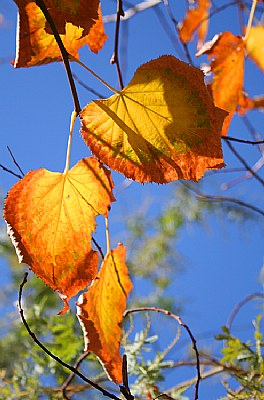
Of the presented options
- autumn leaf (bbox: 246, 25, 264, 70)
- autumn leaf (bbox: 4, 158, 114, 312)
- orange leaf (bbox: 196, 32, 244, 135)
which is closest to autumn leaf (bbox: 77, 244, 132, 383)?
autumn leaf (bbox: 4, 158, 114, 312)

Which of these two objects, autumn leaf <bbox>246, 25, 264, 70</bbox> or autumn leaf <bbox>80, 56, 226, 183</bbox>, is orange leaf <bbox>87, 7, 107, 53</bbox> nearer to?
autumn leaf <bbox>80, 56, 226, 183</bbox>

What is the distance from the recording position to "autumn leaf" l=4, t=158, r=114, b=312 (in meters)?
0.24

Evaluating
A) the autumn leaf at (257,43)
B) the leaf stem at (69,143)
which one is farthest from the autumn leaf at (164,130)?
the autumn leaf at (257,43)

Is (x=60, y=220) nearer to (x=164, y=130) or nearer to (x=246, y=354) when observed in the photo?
(x=164, y=130)

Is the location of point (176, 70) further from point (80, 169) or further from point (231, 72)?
point (231, 72)

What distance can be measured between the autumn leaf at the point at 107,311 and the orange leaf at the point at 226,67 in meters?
0.14

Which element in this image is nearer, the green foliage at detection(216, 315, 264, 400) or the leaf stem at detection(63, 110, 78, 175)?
the leaf stem at detection(63, 110, 78, 175)

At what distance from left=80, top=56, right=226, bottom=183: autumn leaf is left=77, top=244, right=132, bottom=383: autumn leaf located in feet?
0.24

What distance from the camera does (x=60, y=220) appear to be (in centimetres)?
25

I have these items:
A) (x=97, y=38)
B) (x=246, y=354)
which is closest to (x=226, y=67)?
(x=97, y=38)

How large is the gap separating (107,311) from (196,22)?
1.36 ft

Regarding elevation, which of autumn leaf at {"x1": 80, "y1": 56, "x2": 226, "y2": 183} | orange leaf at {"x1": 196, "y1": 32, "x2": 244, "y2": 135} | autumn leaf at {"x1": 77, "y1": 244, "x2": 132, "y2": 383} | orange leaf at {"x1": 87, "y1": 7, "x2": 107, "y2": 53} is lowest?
autumn leaf at {"x1": 77, "y1": 244, "x2": 132, "y2": 383}

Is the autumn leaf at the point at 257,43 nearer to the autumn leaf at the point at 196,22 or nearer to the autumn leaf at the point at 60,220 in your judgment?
the autumn leaf at the point at 196,22

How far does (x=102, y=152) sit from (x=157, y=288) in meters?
0.82
